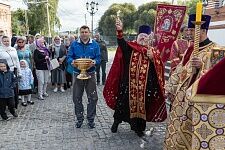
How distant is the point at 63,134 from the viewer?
6.04 metres

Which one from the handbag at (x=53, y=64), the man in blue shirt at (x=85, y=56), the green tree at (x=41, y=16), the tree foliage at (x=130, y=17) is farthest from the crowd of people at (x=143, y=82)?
the green tree at (x=41, y=16)

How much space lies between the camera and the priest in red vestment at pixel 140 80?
556 centimetres

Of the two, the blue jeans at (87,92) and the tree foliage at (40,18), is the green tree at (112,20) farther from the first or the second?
the blue jeans at (87,92)

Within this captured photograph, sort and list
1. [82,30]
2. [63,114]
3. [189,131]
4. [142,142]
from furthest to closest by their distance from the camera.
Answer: [63,114], [82,30], [142,142], [189,131]

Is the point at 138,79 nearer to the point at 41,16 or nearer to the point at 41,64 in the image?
the point at 41,64

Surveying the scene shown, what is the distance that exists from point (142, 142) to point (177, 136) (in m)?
1.85

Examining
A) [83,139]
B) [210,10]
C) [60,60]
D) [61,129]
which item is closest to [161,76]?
[83,139]

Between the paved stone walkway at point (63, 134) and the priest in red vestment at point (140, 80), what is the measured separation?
39 centimetres

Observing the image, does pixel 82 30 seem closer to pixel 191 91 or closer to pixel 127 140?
pixel 127 140

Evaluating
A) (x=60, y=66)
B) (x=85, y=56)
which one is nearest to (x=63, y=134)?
(x=85, y=56)

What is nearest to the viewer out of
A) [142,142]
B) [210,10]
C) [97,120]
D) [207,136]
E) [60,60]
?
[207,136]

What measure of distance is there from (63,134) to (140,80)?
5.32 feet

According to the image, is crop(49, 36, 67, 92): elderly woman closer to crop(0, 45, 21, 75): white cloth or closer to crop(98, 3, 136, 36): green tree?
crop(0, 45, 21, 75): white cloth

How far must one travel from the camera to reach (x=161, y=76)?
5.62 m
